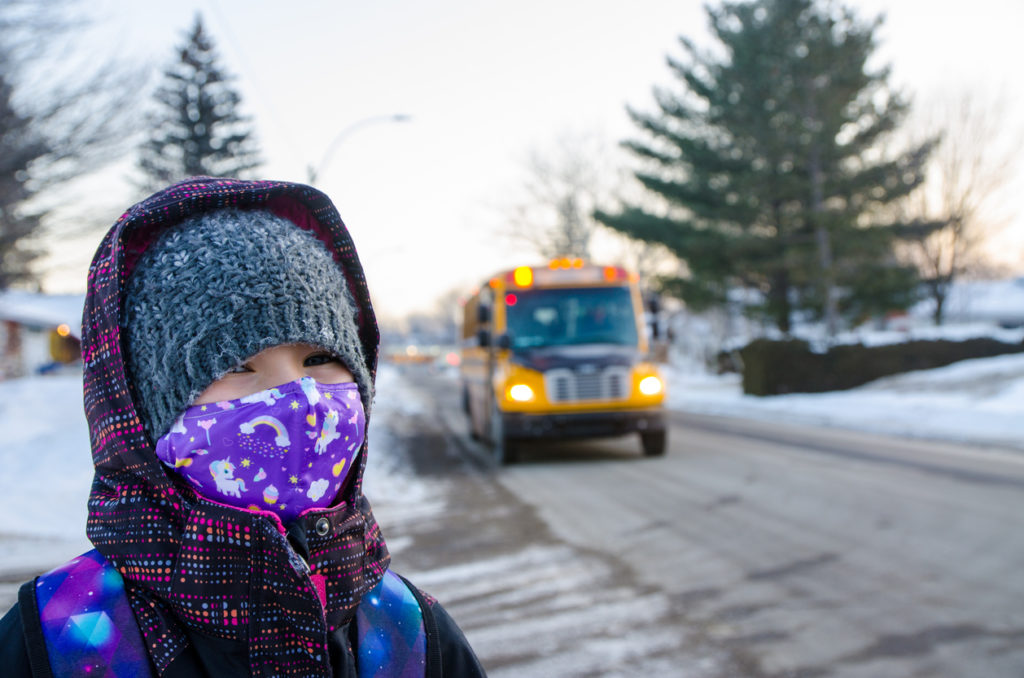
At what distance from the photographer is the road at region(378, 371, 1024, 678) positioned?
4.05 m

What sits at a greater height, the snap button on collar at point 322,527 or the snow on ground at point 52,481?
the snap button on collar at point 322,527

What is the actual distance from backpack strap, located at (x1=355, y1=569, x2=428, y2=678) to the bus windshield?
32.2ft

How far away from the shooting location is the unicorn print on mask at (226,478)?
1.45 m

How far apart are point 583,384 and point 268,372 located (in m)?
9.55

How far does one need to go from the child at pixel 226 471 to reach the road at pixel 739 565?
2.63m

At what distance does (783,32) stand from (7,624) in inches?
1146

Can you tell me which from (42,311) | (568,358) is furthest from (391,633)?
(42,311)

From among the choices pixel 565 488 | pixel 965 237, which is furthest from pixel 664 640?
pixel 965 237

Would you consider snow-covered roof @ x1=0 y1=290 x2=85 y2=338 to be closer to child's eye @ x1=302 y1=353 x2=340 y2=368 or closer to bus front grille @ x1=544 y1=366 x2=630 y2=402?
bus front grille @ x1=544 y1=366 x2=630 y2=402

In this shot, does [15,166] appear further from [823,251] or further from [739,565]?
[823,251]

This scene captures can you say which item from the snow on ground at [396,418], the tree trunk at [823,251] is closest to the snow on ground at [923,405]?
the snow on ground at [396,418]

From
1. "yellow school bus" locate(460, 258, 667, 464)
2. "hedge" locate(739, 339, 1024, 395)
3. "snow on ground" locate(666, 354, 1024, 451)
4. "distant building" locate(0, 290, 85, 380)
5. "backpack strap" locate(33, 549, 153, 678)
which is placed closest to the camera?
"backpack strap" locate(33, 549, 153, 678)

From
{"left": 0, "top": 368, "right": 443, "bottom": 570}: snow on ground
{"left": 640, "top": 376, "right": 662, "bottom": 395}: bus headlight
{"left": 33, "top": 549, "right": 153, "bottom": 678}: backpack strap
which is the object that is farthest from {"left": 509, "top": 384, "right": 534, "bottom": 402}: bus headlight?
{"left": 33, "top": 549, "right": 153, "bottom": 678}: backpack strap

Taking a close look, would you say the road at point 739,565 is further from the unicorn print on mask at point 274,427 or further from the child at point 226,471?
the unicorn print on mask at point 274,427
